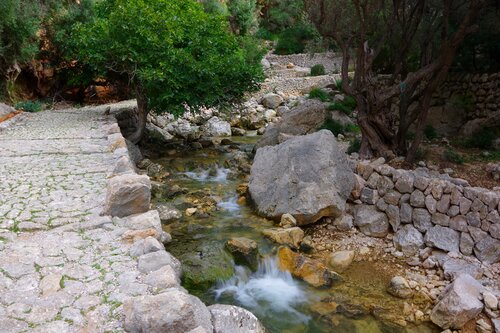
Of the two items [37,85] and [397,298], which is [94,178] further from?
[37,85]

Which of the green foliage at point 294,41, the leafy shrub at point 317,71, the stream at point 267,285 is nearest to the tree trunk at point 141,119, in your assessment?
the stream at point 267,285

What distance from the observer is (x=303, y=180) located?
8.30m

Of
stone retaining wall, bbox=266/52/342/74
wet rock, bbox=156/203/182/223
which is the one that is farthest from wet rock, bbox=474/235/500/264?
stone retaining wall, bbox=266/52/342/74

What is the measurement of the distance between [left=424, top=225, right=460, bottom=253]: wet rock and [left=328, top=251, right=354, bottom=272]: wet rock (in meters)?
1.47

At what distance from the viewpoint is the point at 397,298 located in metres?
6.07

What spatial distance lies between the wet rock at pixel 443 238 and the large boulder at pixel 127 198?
196 inches

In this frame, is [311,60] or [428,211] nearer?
[428,211]

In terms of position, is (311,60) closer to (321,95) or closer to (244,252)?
(321,95)

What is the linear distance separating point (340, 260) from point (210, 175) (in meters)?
5.31

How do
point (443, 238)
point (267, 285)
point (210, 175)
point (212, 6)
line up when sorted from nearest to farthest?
point (267, 285), point (443, 238), point (210, 175), point (212, 6)

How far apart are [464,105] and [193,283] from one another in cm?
977

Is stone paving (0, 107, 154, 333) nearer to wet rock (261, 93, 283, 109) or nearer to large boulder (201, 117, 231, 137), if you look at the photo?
Result: large boulder (201, 117, 231, 137)

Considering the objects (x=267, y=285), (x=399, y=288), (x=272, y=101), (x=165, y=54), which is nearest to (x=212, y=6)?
(x=272, y=101)

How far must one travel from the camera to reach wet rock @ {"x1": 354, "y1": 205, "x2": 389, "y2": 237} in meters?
7.82
